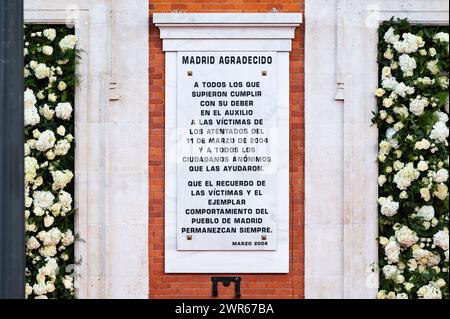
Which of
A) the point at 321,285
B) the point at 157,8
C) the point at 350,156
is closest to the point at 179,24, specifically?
the point at 157,8

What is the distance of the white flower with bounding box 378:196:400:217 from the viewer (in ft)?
23.6

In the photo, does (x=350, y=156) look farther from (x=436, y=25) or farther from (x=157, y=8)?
(x=157, y=8)

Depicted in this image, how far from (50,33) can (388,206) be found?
3711mm

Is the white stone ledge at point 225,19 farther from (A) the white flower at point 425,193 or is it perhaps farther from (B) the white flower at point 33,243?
(B) the white flower at point 33,243

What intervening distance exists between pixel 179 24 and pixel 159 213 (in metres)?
1.87

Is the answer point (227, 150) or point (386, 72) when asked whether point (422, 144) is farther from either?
point (227, 150)

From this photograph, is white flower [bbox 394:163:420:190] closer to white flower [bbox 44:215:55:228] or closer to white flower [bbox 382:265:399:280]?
white flower [bbox 382:265:399:280]

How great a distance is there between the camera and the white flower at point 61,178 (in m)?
7.21

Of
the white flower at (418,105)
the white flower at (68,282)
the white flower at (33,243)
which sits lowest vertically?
the white flower at (68,282)

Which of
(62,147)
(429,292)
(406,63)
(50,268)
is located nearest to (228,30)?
(406,63)

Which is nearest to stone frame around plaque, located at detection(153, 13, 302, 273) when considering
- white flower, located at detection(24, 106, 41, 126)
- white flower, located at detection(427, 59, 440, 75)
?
white flower, located at detection(24, 106, 41, 126)

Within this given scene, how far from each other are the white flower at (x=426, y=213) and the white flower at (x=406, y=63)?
136 centimetres

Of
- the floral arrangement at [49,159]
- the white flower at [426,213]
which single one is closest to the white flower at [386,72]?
the white flower at [426,213]

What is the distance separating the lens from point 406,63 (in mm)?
7234
